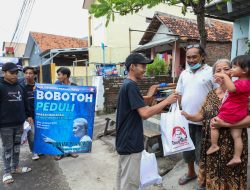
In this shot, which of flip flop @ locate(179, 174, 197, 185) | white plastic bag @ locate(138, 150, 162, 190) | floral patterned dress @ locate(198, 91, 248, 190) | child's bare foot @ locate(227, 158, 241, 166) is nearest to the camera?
child's bare foot @ locate(227, 158, 241, 166)

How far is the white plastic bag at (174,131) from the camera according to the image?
295cm

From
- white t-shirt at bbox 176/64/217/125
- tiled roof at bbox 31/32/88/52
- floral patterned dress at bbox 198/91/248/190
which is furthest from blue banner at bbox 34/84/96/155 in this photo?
tiled roof at bbox 31/32/88/52

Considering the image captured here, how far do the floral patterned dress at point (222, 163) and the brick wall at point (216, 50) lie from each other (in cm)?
1058

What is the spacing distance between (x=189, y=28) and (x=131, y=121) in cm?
1188

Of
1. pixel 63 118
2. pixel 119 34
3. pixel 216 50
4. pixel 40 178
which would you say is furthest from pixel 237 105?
pixel 119 34

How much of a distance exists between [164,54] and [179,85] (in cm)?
1190

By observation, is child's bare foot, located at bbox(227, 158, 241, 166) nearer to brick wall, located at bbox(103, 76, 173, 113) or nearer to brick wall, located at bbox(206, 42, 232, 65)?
brick wall, located at bbox(103, 76, 173, 113)

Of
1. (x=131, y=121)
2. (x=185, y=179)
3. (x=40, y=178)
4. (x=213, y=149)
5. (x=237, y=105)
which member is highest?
(x=237, y=105)

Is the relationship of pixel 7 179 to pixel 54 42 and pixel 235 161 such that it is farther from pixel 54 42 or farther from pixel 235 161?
pixel 54 42

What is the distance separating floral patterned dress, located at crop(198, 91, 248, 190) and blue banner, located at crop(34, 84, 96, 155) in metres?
2.66

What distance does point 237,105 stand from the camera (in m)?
2.40

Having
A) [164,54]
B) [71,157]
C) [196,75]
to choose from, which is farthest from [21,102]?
[164,54]

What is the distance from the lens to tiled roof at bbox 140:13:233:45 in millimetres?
12680

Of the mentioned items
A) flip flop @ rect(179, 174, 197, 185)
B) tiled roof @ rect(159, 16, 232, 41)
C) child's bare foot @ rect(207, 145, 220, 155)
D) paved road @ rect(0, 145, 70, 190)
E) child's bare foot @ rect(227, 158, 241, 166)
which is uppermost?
tiled roof @ rect(159, 16, 232, 41)
